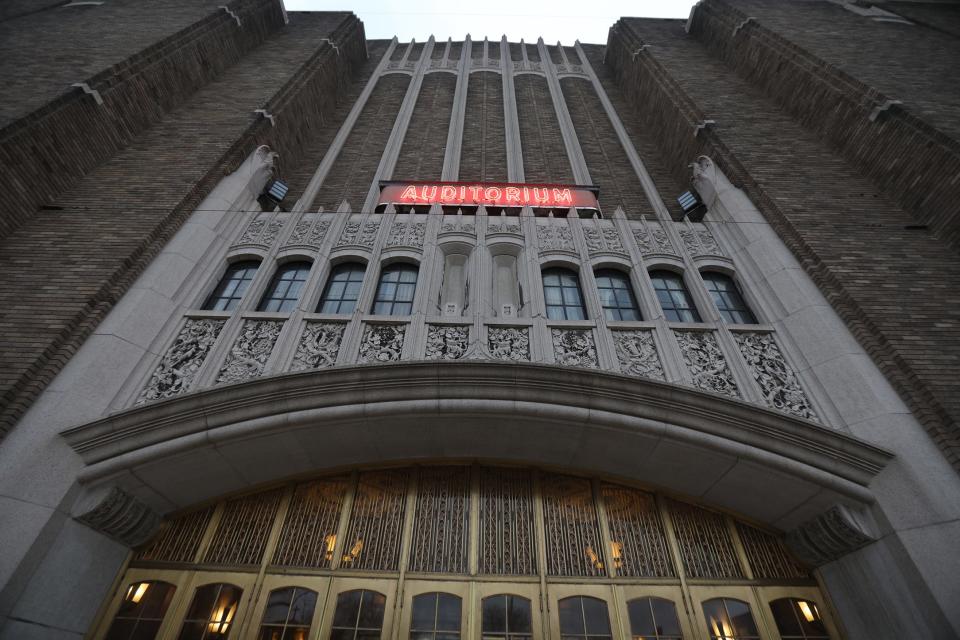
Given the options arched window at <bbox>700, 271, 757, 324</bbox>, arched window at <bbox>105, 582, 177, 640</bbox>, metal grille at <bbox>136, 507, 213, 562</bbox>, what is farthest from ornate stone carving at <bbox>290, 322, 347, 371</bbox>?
arched window at <bbox>700, 271, 757, 324</bbox>

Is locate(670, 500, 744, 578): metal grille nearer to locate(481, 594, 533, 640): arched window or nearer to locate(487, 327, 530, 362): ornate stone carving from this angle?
locate(481, 594, 533, 640): arched window

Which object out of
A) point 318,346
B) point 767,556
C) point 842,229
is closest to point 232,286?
point 318,346

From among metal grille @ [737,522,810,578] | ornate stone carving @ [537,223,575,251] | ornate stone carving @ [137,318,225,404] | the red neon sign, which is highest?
the red neon sign

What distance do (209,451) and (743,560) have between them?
268 inches

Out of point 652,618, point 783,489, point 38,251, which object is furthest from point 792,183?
point 38,251

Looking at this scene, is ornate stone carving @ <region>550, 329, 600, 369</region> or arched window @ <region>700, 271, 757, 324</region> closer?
ornate stone carving @ <region>550, 329, 600, 369</region>

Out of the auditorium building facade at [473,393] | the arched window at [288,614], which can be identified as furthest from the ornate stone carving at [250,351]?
the arched window at [288,614]

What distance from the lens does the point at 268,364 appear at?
6148 millimetres

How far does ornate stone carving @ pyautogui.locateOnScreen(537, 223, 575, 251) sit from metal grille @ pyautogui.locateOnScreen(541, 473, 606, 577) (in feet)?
12.6

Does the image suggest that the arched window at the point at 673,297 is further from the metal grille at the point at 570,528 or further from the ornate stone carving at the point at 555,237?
the metal grille at the point at 570,528

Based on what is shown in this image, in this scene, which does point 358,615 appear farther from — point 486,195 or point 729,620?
point 486,195

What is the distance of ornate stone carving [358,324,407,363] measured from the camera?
629 centimetres

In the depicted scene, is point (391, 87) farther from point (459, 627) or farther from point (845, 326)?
point (459, 627)

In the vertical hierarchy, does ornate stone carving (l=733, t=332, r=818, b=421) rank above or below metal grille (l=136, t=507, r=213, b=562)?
above
